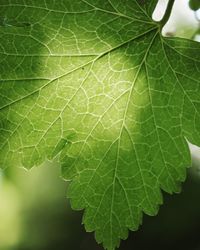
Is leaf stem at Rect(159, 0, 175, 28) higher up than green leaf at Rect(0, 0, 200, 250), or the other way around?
leaf stem at Rect(159, 0, 175, 28)

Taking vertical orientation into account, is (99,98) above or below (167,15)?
below

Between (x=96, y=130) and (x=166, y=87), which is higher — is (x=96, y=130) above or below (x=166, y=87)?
below

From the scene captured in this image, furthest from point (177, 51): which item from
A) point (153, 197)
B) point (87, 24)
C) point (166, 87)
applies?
point (153, 197)

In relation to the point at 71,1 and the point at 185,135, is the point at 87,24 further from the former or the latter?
the point at 185,135

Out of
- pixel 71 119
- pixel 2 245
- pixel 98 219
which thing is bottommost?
pixel 2 245

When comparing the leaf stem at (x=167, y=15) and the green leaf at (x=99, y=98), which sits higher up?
the leaf stem at (x=167, y=15)

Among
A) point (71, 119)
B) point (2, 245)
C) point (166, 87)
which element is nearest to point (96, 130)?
point (71, 119)

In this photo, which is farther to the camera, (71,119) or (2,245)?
(2,245)

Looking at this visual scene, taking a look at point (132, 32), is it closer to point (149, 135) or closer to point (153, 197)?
point (149, 135)
